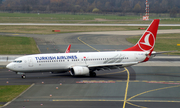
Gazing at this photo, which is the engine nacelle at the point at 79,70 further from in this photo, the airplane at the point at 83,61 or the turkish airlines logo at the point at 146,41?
the turkish airlines logo at the point at 146,41

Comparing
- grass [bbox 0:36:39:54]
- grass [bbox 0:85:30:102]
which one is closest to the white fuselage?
grass [bbox 0:85:30:102]

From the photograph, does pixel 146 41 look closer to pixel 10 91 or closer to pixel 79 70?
pixel 79 70

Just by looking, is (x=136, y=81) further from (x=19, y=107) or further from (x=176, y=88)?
(x=19, y=107)

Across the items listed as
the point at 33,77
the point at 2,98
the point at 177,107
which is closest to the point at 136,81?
the point at 177,107

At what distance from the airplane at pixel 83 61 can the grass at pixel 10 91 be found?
4.87 meters

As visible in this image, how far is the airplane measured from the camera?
140 feet

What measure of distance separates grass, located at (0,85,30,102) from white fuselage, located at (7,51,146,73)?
16.0ft

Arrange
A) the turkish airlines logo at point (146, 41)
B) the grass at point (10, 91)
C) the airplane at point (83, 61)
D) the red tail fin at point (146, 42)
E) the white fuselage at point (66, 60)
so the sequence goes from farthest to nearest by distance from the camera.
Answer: the turkish airlines logo at point (146, 41) → the red tail fin at point (146, 42) → the airplane at point (83, 61) → the white fuselage at point (66, 60) → the grass at point (10, 91)

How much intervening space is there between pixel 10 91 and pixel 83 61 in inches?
541

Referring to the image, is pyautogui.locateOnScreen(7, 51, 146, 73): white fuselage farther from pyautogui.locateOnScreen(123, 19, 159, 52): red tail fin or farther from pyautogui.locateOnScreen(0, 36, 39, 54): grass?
pyautogui.locateOnScreen(0, 36, 39, 54): grass

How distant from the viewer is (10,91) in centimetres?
3578

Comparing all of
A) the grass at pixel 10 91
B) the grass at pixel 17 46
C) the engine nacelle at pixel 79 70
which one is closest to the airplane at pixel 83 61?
the engine nacelle at pixel 79 70

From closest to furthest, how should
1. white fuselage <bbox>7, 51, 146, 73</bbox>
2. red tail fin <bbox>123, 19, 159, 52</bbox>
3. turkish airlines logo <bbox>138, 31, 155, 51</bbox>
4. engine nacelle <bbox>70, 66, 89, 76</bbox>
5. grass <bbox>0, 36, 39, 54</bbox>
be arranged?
white fuselage <bbox>7, 51, 146, 73</bbox>, engine nacelle <bbox>70, 66, 89, 76</bbox>, red tail fin <bbox>123, 19, 159, 52</bbox>, turkish airlines logo <bbox>138, 31, 155, 51</bbox>, grass <bbox>0, 36, 39, 54</bbox>

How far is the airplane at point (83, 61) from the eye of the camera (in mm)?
42625
